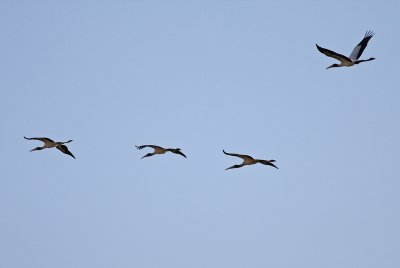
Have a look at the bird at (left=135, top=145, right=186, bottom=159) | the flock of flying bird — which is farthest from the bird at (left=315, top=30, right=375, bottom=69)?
the bird at (left=135, top=145, right=186, bottom=159)

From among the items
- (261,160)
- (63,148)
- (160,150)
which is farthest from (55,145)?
(261,160)

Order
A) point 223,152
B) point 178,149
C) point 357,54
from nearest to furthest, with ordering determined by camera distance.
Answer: point 223,152 → point 357,54 → point 178,149

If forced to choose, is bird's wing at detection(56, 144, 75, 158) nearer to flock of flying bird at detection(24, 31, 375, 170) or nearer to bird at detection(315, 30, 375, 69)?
flock of flying bird at detection(24, 31, 375, 170)

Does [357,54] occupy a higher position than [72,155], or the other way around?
[357,54]

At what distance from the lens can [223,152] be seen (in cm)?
5931

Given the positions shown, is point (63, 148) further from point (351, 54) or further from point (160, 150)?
point (351, 54)

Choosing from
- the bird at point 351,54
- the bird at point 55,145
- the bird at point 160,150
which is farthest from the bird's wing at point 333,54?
the bird at point 55,145

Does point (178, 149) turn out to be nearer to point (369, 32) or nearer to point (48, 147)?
point (48, 147)

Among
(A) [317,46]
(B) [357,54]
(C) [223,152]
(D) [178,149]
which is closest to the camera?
(A) [317,46]

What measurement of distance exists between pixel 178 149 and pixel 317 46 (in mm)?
17532

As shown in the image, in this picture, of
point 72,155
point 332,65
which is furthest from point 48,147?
point 332,65

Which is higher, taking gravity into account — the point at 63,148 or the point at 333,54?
the point at 333,54

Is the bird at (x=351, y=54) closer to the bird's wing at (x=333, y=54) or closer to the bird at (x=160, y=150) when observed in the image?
the bird's wing at (x=333, y=54)

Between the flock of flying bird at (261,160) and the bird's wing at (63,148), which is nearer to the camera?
the flock of flying bird at (261,160)
